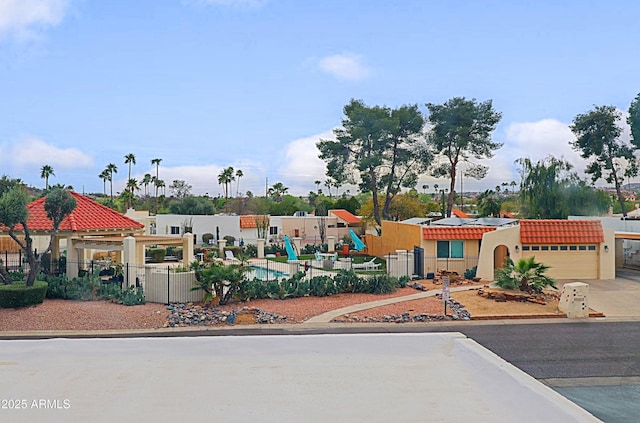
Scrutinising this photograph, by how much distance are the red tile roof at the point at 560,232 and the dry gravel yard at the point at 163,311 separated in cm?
745

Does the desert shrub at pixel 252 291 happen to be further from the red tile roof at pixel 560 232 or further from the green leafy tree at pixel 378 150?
the green leafy tree at pixel 378 150

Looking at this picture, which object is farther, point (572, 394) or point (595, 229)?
point (595, 229)

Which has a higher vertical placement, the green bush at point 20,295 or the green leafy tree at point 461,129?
the green leafy tree at point 461,129

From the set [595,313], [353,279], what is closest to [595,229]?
[595,313]

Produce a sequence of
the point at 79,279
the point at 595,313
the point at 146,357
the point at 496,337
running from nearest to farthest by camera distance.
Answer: the point at 146,357
the point at 496,337
the point at 595,313
the point at 79,279

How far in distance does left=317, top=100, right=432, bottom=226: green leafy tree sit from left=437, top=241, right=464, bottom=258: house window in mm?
21962

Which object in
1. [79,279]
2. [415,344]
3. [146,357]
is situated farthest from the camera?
[79,279]

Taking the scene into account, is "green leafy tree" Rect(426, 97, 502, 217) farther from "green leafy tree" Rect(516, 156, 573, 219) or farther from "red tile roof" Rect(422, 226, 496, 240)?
"red tile roof" Rect(422, 226, 496, 240)

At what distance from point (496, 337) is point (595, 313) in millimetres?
6475

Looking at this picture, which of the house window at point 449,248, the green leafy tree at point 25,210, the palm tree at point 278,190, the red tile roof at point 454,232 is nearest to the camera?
the green leafy tree at point 25,210

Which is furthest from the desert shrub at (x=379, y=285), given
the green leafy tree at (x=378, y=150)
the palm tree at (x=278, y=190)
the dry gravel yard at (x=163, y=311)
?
the palm tree at (x=278, y=190)

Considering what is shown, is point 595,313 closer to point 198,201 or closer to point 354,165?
point 354,165

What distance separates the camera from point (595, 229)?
1230 inches

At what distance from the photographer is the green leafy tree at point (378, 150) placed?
54406 millimetres
